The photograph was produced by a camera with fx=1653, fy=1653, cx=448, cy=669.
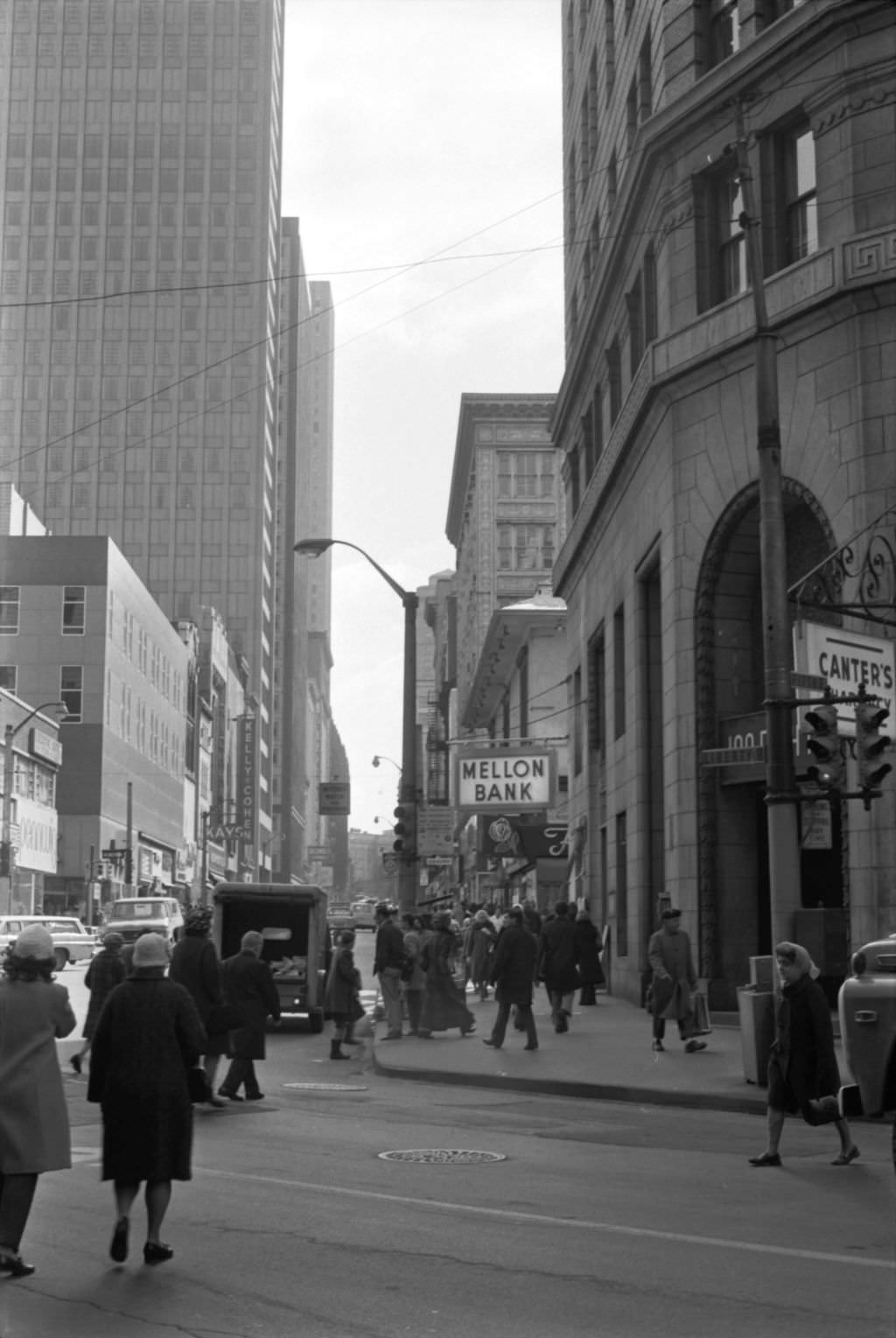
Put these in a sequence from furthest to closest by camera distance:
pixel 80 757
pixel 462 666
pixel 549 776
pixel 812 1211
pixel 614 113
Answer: pixel 462 666 → pixel 80 757 → pixel 549 776 → pixel 614 113 → pixel 812 1211

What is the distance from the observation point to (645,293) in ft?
101

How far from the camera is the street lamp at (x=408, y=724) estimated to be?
2991 centimetres

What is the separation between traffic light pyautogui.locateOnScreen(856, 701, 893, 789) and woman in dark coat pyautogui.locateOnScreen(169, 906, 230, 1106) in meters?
6.67

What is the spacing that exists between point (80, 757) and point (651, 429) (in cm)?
7214

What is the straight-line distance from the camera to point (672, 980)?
20625 millimetres

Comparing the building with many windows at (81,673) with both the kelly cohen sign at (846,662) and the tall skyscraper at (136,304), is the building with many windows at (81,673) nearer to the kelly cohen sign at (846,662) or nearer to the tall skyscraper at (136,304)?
the tall skyscraper at (136,304)

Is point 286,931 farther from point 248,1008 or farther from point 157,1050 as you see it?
point 157,1050

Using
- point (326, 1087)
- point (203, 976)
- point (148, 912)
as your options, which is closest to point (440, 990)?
point (326, 1087)

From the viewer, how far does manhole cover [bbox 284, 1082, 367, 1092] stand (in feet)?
58.6

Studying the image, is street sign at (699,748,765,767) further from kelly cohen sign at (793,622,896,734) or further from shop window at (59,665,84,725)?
shop window at (59,665,84,725)

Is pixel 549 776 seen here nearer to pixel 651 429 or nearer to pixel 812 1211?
pixel 651 429

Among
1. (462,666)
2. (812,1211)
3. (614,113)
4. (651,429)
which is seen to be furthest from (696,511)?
(462,666)

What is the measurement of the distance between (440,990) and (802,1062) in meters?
13.5

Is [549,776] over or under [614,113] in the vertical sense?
under
